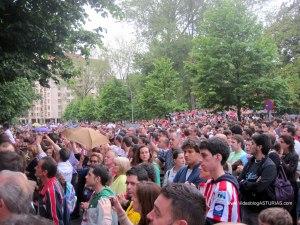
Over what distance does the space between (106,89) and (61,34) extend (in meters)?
34.0

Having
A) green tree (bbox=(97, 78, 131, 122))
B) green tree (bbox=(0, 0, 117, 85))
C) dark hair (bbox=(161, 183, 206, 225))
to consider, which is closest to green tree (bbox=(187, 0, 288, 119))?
green tree (bbox=(0, 0, 117, 85))

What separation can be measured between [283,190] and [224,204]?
1920mm

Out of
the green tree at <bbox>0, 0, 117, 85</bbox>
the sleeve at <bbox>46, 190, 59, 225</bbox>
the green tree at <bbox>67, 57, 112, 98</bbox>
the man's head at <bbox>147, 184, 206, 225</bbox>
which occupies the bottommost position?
the sleeve at <bbox>46, 190, 59, 225</bbox>

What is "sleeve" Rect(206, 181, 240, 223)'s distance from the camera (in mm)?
3875

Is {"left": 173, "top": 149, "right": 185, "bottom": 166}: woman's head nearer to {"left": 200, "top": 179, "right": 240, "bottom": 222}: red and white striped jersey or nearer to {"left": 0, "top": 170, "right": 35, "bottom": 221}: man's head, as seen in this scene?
{"left": 200, "top": 179, "right": 240, "bottom": 222}: red and white striped jersey

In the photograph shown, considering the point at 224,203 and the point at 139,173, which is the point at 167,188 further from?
the point at 139,173

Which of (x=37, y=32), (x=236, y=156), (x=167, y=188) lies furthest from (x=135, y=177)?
(x=37, y=32)

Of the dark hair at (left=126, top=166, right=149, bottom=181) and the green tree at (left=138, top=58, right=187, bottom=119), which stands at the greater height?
the green tree at (left=138, top=58, right=187, bottom=119)

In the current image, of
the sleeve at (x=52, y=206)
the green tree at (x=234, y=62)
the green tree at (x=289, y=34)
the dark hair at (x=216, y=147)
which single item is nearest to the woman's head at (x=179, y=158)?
the sleeve at (x=52, y=206)

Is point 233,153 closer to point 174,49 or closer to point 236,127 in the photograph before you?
point 236,127

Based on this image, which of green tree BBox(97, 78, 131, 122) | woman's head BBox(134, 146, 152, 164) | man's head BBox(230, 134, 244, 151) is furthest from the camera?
green tree BBox(97, 78, 131, 122)

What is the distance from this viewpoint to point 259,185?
5367 millimetres

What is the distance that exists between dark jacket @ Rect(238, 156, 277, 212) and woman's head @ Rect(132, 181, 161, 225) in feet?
6.54

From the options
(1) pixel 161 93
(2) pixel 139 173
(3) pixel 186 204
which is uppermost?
(1) pixel 161 93
